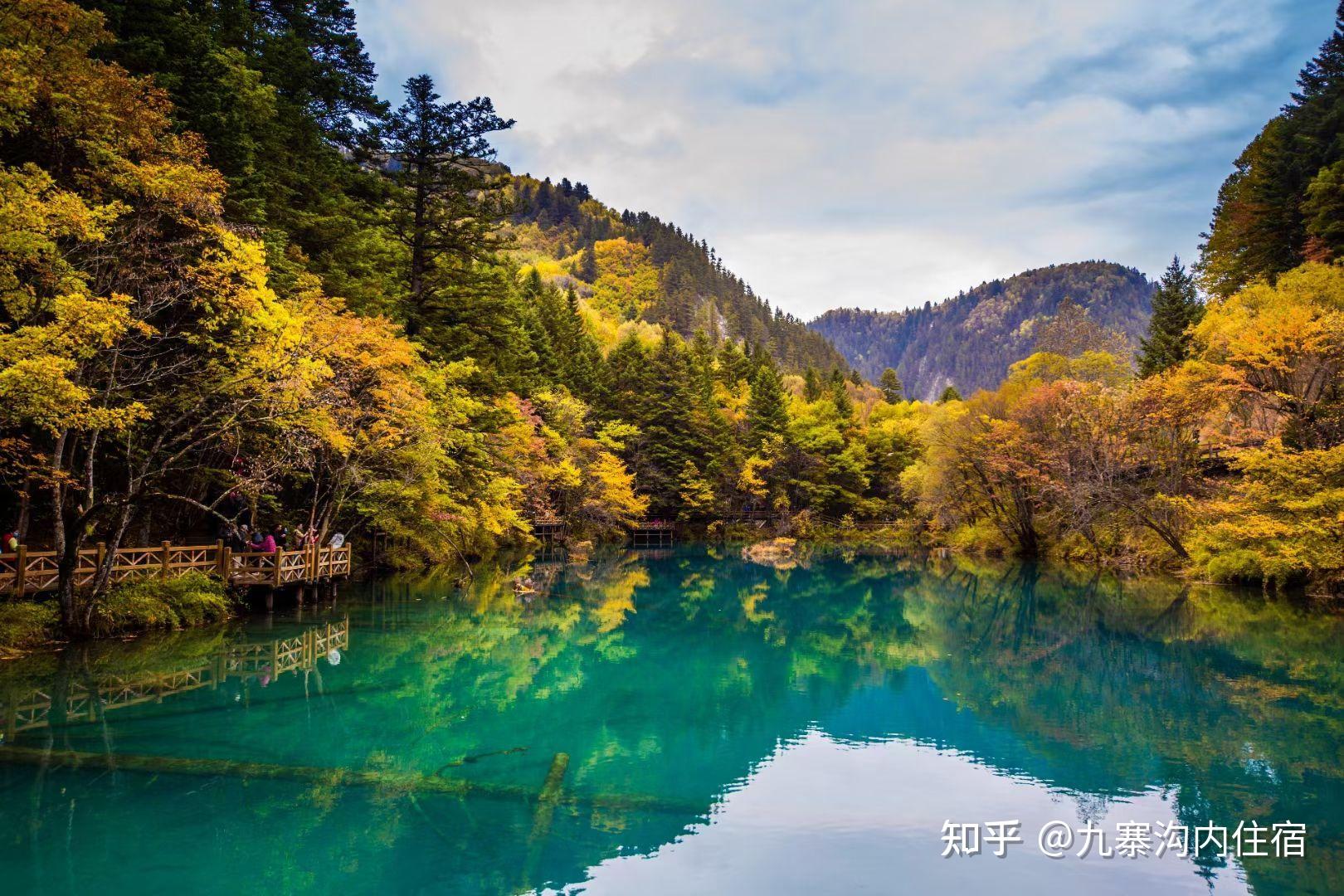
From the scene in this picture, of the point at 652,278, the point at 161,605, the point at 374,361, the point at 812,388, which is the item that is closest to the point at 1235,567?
the point at 374,361

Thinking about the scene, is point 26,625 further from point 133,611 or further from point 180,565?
point 180,565

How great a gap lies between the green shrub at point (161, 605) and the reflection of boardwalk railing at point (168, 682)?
2010 millimetres

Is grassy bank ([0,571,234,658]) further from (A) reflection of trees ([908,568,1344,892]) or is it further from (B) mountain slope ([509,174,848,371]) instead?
(B) mountain slope ([509,174,848,371])

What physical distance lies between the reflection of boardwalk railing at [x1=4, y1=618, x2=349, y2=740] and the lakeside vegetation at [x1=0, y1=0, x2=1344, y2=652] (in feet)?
9.87

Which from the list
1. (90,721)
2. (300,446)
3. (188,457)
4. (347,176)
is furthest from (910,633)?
(347,176)

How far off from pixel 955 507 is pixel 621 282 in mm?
86219

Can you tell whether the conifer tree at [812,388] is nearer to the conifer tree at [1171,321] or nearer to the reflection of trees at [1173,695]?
the conifer tree at [1171,321]

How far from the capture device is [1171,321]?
3906 cm

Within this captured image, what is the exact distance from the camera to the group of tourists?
19531mm

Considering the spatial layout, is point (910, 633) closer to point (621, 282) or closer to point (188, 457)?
point (188, 457)

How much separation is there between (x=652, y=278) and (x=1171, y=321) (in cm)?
8876

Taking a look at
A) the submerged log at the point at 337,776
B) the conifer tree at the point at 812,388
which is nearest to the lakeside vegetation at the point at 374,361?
the submerged log at the point at 337,776

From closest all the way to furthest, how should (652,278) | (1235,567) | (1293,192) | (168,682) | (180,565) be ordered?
(168,682) < (180,565) < (1235,567) < (1293,192) < (652,278)

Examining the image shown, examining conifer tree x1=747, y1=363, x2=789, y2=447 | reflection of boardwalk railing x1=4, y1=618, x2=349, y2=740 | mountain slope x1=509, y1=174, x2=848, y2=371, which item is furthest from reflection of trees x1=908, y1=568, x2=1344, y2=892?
mountain slope x1=509, y1=174, x2=848, y2=371
